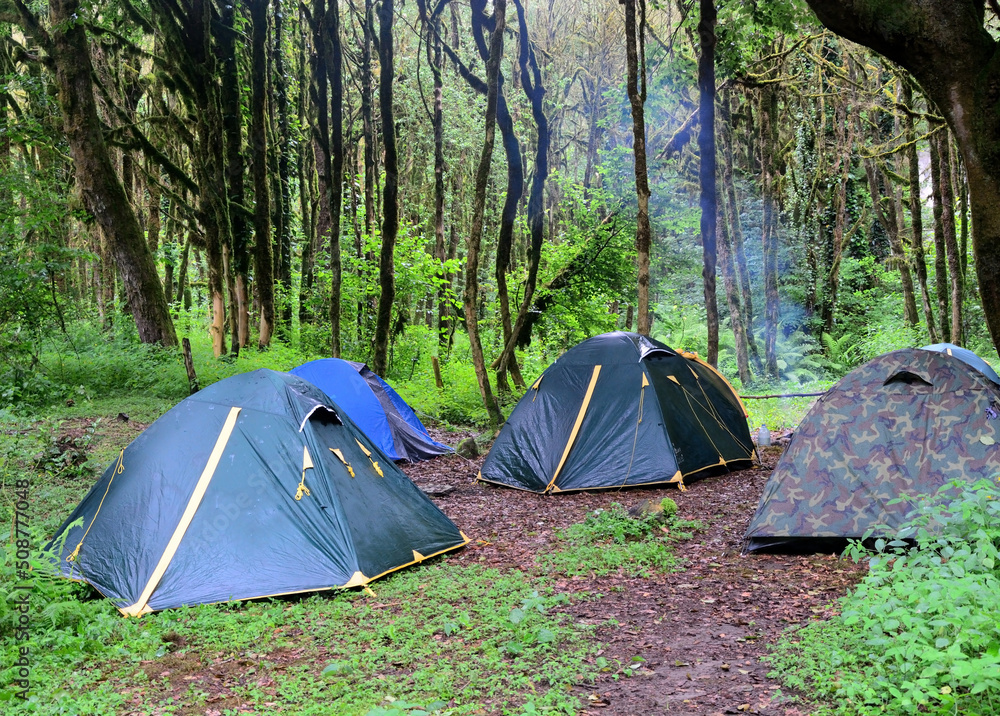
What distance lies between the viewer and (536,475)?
340 inches

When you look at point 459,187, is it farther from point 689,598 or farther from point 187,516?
point 689,598

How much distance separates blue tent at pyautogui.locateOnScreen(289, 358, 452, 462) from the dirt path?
200 cm

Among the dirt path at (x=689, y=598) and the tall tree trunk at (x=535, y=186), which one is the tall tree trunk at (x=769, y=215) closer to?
the tall tree trunk at (x=535, y=186)

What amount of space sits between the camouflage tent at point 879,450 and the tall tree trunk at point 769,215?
11.9 meters

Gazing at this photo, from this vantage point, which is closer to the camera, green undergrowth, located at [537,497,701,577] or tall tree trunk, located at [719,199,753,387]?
green undergrowth, located at [537,497,701,577]

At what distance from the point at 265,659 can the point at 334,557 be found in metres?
1.22

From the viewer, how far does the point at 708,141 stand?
11.3 meters

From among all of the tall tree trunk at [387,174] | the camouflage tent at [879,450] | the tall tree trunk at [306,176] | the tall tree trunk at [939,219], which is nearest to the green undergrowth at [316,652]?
the camouflage tent at [879,450]

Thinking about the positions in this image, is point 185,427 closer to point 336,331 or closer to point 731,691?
point 731,691

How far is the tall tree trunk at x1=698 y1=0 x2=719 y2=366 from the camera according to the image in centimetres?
1084

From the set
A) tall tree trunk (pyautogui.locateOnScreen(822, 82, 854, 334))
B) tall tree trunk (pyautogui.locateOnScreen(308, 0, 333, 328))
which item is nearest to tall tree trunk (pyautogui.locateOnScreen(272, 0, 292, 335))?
tall tree trunk (pyautogui.locateOnScreen(308, 0, 333, 328))

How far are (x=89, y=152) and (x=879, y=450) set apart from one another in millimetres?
12877

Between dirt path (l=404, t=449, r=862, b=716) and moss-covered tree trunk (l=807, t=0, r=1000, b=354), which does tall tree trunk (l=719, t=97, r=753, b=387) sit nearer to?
dirt path (l=404, t=449, r=862, b=716)

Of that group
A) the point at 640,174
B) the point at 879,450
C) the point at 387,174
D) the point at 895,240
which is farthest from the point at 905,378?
the point at 895,240
